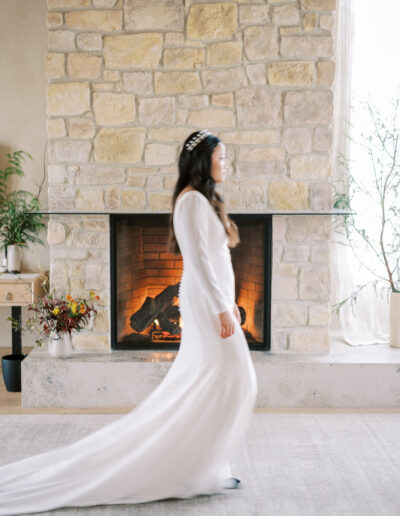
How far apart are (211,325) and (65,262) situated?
1.70m

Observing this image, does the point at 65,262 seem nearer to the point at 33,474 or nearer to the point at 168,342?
the point at 168,342

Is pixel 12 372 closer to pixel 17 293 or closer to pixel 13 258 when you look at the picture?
pixel 17 293

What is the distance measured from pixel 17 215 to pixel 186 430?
8.17ft

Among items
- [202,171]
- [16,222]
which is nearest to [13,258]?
[16,222]

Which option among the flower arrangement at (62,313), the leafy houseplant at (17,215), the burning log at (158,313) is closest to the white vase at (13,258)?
the leafy houseplant at (17,215)

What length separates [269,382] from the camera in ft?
11.5

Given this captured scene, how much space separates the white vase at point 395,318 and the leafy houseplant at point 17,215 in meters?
2.56

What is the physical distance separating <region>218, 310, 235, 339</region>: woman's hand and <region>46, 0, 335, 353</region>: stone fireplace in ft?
4.48

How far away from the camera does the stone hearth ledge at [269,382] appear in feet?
11.5

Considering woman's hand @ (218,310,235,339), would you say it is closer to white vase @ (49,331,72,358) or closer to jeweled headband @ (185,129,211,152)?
jeweled headband @ (185,129,211,152)

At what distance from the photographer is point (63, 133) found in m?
3.60

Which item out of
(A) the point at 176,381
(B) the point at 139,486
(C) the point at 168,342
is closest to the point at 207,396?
(A) the point at 176,381

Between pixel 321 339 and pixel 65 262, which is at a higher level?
pixel 65 262

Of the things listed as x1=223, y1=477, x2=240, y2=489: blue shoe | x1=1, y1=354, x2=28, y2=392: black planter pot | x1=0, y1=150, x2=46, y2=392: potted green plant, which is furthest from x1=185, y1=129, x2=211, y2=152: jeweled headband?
x1=1, y1=354, x2=28, y2=392: black planter pot
